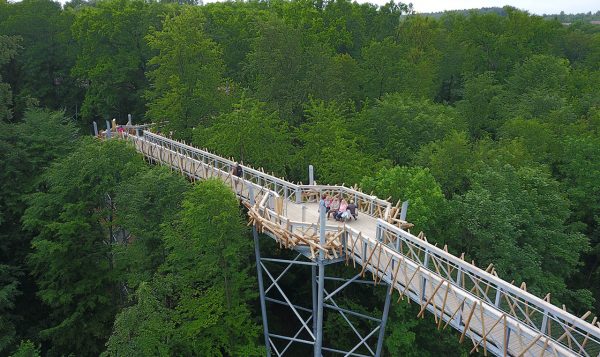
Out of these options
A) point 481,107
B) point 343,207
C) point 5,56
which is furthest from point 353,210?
point 481,107

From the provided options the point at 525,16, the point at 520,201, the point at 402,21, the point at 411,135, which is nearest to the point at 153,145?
the point at 411,135

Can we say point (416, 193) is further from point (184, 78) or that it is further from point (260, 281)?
point (184, 78)

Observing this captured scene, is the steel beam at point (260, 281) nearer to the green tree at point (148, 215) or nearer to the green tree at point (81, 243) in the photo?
the green tree at point (148, 215)

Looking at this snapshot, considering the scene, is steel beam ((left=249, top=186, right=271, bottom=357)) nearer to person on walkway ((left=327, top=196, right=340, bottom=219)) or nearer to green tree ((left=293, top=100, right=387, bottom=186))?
person on walkway ((left=327, top=196, right=340, bottom=219))

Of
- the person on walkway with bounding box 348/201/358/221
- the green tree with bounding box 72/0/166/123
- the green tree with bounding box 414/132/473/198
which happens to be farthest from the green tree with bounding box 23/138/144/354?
the green tree with bounding box 72/0/166/123

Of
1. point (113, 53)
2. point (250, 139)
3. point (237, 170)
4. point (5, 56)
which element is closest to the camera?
point (237, 170)
